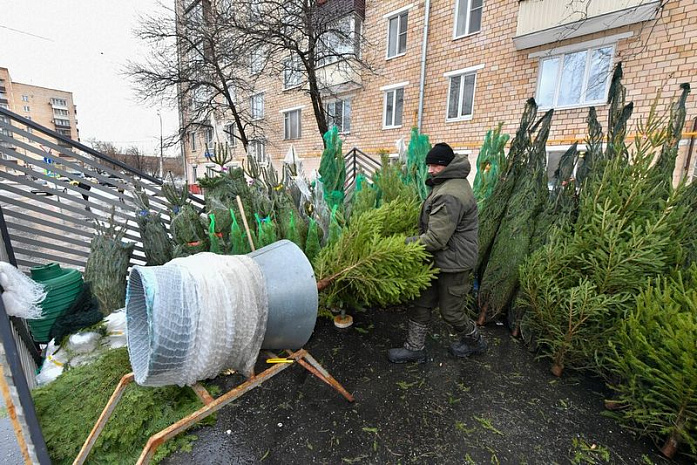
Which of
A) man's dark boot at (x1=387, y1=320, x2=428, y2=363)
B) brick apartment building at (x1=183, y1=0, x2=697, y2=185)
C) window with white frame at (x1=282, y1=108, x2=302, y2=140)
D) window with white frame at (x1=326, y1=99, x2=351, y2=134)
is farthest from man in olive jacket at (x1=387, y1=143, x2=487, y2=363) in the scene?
window with white frame at (x1=282, y1=108, x2=302, y2=140)

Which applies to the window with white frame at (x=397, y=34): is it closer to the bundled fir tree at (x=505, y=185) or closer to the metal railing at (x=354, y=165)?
the metal railing at (x=354, y=165)

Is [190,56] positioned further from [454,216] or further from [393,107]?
[454,216]

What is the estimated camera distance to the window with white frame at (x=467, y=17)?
9594mm

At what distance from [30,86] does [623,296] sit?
93529 mm

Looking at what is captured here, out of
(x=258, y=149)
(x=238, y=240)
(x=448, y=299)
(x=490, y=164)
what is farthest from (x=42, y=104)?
(x=448, y=299)

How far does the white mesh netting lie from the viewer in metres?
1.18

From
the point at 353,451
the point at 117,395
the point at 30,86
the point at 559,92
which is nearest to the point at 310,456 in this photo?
the point at 353,451

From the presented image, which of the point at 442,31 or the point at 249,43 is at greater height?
the point at 442,31

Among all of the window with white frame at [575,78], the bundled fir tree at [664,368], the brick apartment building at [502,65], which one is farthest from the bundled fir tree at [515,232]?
the window with white frame at [575,78]

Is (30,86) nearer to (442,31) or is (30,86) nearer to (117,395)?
(442,31)

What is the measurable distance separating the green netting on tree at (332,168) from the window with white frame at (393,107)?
831cm

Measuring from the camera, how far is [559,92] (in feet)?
27.7

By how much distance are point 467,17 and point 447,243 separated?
10460mm

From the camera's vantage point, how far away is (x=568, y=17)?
7.27m
